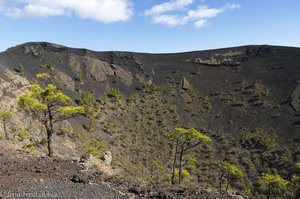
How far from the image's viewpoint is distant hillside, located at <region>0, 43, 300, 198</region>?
5100 centimetres

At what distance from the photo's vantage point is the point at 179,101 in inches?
2783

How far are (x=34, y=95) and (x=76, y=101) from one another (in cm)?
4086

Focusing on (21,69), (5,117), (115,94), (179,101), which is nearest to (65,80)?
(21,69)

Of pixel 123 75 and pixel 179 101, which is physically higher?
pixel 123 75

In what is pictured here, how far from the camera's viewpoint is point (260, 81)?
75188 millimetres

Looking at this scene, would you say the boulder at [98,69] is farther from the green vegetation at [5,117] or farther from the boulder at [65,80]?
the green vegetation at [5,117]

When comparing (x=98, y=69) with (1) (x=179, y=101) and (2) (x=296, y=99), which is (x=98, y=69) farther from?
(2) (x=296, y=99)

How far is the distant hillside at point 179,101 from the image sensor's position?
51000mm

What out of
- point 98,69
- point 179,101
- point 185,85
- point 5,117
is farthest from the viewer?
point 98,69

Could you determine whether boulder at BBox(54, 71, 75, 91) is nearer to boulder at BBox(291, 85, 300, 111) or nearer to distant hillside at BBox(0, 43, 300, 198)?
distant hillside at BBox(0, 43, 300, 198)

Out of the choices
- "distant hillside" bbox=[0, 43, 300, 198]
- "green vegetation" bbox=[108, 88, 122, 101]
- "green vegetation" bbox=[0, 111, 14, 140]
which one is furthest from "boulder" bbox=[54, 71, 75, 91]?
"green vegetation" bbox=[0, 111, 14, 140]

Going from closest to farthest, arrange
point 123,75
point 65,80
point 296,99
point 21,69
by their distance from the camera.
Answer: point 21,69
point 296,99
point 65,80
point 123,75

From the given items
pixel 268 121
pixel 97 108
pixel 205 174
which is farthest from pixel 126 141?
pixel 268 121

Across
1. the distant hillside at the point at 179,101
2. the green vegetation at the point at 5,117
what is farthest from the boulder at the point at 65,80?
the green vegetation at the point at 5,117
